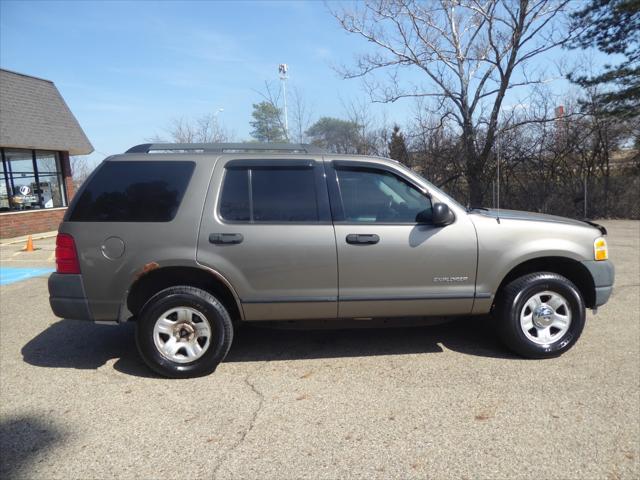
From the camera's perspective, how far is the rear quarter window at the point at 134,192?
3.83 meters

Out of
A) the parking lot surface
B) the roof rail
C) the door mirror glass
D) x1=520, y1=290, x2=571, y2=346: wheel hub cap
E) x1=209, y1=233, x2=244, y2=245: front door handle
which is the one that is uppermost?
the roof rail

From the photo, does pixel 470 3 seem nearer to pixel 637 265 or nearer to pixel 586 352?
pixel 637 265

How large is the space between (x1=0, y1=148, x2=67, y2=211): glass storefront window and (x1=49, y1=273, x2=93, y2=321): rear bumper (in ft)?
47.2

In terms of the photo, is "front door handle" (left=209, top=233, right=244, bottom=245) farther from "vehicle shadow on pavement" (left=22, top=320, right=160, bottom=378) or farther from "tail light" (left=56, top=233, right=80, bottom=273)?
"vehicle shadow on pavement" (left=22, top=320, right=160, bottom=378)

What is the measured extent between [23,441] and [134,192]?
1.99m

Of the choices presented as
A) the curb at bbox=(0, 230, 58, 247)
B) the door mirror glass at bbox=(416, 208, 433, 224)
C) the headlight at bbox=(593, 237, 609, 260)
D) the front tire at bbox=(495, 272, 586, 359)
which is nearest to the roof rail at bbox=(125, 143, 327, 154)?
the door mirror glass at bbox=(416, 208, 433, 224)

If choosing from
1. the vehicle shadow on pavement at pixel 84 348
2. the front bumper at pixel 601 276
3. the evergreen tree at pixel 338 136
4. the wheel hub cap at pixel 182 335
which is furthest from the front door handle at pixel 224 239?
the evergreen tree at pixel 338 136

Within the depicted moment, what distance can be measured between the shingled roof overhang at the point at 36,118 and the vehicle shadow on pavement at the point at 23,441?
1479cm

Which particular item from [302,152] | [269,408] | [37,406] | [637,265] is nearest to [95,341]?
[37,406]

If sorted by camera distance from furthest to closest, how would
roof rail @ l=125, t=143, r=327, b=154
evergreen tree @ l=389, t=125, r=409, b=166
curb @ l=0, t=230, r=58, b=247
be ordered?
evergreen tree @ l=389, t=125, r=409, b=166 → curb @ l=0, t=230, r=58, b=247 → roof rail @ l=125, t=143, r=327, b=154

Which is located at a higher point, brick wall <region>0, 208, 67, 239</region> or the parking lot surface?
brick wall <region>0, 208, 67, 239</region>

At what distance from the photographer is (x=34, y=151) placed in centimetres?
A: 1669

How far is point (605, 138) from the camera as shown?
14.9m

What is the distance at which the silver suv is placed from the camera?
12.4 feet
